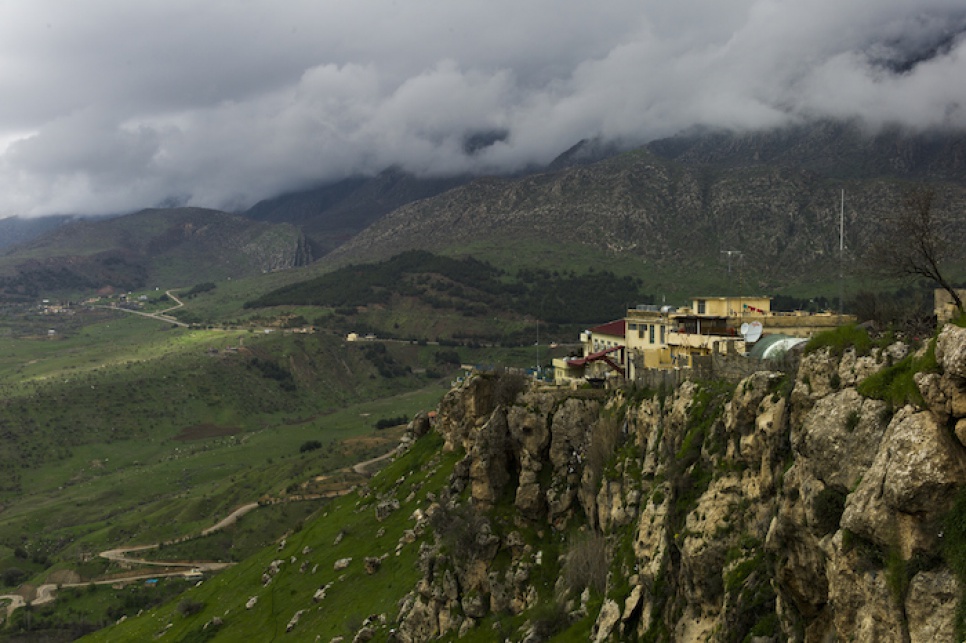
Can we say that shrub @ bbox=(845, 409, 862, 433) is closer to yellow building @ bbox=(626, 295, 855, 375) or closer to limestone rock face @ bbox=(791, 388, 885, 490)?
limestone rock face @ bbox=(791, 388, 885, 490)

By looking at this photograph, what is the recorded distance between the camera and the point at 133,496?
609ft

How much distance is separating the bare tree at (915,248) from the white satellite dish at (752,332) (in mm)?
17364

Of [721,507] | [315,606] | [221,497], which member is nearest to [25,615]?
[221,497]

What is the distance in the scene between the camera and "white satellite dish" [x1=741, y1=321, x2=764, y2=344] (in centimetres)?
4991

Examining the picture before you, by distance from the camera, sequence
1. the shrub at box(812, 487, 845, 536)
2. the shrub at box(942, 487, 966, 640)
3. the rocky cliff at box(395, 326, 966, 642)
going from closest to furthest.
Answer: the shrub at box(942, 487, 966, 640) < the rocky cliff at box(395, 326, 966, 642) < the shrub at box(812, 487, 845, 536)

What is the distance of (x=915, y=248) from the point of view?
98.3 feet

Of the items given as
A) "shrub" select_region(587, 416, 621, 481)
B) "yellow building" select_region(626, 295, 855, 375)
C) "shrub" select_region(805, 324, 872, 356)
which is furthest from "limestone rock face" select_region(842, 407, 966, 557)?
"shrub" select_region(587, 416, 621, 481)

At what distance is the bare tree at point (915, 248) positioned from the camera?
→ 93.8 feet

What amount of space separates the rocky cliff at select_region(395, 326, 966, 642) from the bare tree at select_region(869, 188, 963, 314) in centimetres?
599

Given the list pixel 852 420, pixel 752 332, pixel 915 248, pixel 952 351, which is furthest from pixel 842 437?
pixel 752 332

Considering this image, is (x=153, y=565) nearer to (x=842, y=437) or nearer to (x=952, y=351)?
(x=842, y=437)

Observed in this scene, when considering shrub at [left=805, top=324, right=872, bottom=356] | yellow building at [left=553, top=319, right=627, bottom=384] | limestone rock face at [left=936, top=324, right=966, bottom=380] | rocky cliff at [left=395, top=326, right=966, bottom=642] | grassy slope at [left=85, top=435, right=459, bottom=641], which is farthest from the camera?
grassy slope at [left=85, top=435, right=459, bottom=641]

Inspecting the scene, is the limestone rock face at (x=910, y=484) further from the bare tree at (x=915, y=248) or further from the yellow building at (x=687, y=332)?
the yellow building at (x=687, y=332)

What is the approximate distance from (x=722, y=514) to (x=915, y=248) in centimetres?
1306
